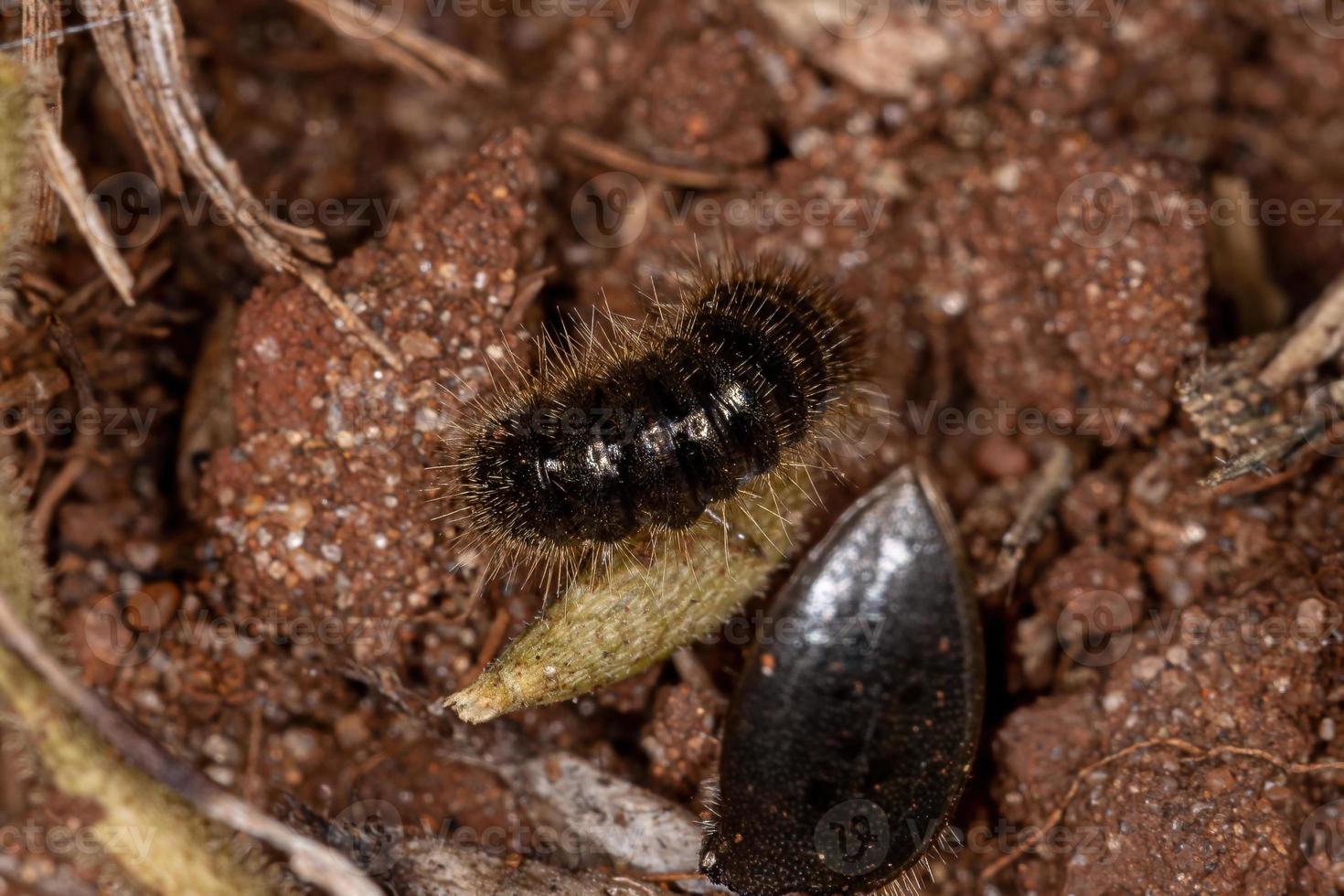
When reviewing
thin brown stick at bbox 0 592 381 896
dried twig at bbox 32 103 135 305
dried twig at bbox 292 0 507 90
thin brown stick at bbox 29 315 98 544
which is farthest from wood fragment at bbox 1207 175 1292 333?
thin brown stick at bbox 29 315 98 544

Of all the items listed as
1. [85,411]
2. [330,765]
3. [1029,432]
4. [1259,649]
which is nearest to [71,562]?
[85,411]

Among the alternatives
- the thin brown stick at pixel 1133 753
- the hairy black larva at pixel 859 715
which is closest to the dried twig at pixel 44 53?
the hairy black larva at pixel 859 715

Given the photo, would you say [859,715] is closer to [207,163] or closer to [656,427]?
[656,427]

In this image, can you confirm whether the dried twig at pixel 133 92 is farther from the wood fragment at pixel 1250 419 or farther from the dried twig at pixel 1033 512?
the wood fragment at pixel 1250 419

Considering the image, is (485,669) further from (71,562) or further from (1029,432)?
(1029,432)

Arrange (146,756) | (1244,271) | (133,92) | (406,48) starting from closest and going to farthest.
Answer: (146,756) < (133,92) < (1244,271) < (406,48)

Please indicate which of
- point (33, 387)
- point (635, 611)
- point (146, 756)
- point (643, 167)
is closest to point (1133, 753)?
point (635, 611)
